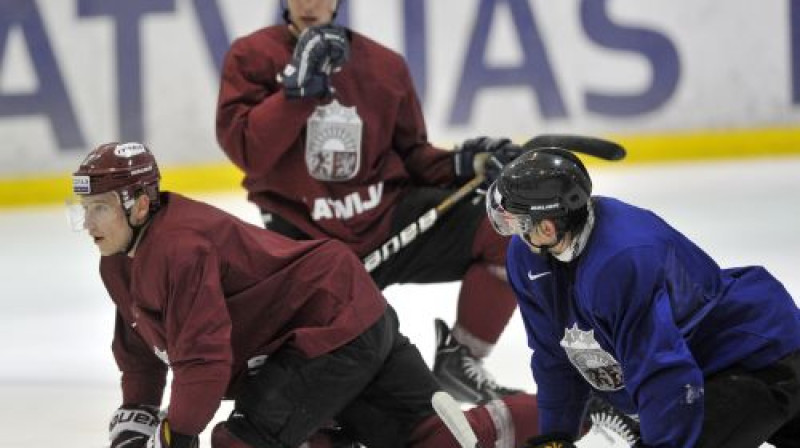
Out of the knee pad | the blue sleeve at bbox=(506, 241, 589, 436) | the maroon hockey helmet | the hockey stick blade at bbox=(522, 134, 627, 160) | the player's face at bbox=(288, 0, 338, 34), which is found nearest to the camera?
the blue sleeve at bbox=(506, 241, 589, 436)

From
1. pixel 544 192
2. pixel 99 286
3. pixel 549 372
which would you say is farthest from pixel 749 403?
pixel 99 286

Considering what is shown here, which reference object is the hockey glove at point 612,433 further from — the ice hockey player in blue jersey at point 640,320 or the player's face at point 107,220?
the player's face at point 107,220

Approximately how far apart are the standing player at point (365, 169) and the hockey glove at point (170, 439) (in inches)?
39.1

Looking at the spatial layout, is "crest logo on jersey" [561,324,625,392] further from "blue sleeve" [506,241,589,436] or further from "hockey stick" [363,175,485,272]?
"hockey stick" [363,175,485,272]

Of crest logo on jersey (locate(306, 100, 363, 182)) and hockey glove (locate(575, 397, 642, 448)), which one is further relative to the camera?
crest logo on jersey (locate(306, 100, 363, 182))

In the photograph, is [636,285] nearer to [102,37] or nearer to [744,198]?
[744,198]

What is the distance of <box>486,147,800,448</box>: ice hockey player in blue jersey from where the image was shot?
224 centimetres

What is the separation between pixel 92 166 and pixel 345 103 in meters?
1.06

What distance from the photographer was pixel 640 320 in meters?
2.25

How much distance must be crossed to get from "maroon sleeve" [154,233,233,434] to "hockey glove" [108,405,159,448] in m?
0.31

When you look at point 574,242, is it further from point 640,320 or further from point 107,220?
point 107,220

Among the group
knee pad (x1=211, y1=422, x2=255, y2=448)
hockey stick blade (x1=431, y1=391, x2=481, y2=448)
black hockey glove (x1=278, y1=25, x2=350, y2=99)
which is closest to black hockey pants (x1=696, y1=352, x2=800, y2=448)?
hockey stick blade (x1=431, y1=391, x2=481, y2=448)

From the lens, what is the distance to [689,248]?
240cm

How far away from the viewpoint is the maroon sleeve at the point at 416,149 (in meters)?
3.69
